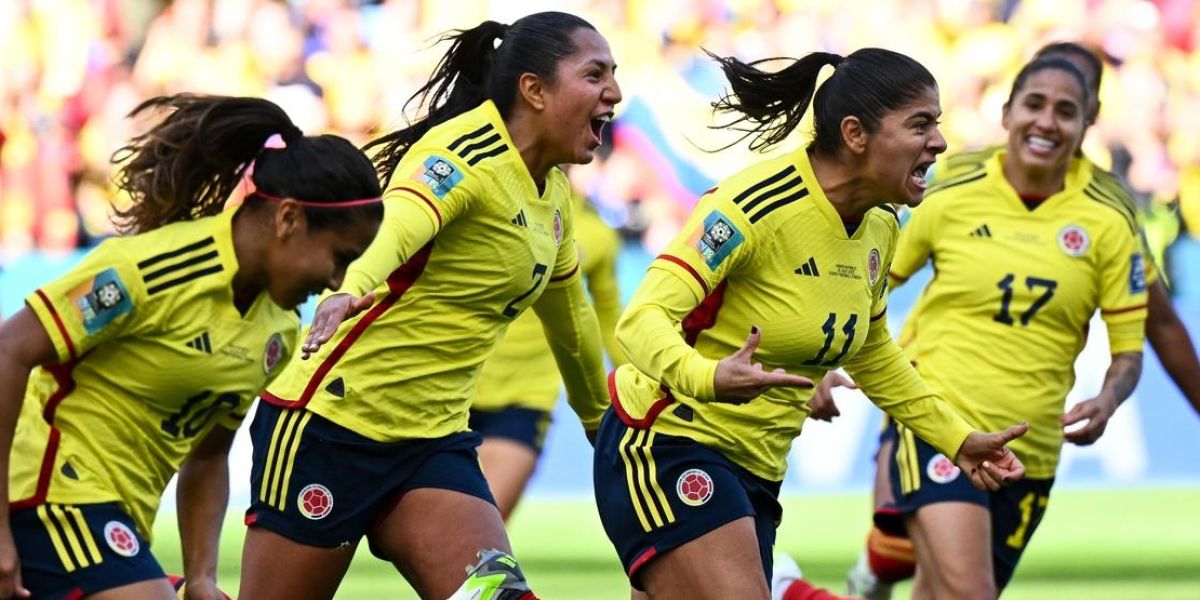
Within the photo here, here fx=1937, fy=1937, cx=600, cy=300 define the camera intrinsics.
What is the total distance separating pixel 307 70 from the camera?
1473cm

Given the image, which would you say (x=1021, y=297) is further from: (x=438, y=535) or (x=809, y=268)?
(x=438, y=535)

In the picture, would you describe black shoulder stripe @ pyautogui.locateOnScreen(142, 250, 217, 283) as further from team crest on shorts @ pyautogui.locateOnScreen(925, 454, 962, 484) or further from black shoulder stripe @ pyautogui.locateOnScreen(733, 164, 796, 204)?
team crest on shorts @ pyautogui.locateOnScreen(925, 454, 962, 484)

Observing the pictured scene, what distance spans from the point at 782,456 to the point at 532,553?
549cm

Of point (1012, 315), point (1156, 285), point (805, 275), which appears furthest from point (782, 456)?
point (1156, 285)

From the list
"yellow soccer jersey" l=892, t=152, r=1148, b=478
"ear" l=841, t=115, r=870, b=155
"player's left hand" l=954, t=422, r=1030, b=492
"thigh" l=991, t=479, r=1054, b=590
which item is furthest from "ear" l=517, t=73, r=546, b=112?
"thigh" l=991, t=479, r=1054, b=590

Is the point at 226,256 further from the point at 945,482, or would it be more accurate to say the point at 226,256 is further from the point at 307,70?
the point at 307,70

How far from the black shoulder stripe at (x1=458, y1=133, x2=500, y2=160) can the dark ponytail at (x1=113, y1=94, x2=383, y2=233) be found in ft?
1.05

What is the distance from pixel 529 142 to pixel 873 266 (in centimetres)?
97

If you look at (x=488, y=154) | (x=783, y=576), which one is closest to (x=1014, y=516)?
(x=783, y=576)

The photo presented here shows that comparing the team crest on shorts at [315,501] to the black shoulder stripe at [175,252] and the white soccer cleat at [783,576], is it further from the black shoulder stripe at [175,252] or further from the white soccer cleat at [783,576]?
the white soccer cleat at [783,576]

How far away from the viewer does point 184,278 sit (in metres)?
4.53

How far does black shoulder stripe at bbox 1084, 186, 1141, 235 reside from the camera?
661 centimetres

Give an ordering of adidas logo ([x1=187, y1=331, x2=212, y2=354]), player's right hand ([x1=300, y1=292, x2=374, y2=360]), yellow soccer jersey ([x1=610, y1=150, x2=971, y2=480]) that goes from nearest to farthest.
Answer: player's right hand ([x1=300, y1=292, x2=374, y2=360]), adidas logo ([x1=187, y1=331, x2=212, y2=354]), yellow soccer jersey ([x1=610, y1=150, x2=971, y2=480])

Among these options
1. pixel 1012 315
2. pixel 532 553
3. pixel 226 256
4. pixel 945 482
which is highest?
pixel 226 256
